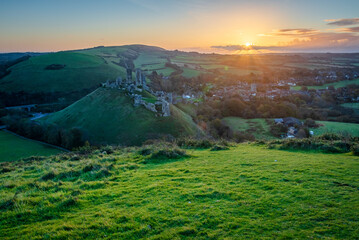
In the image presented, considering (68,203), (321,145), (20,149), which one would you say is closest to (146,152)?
(68,203)

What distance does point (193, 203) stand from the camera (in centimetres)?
838

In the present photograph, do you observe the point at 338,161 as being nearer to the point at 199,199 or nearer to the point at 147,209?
the point at 199,199

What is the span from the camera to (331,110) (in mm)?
69938

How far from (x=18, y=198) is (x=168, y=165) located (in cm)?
829

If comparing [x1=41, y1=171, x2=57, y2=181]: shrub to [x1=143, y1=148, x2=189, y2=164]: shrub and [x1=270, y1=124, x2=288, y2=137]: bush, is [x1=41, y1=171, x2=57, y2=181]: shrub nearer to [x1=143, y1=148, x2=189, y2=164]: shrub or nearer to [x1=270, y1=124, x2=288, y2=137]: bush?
[x1=143, y1=148, x2=189, y2=164]: shrub

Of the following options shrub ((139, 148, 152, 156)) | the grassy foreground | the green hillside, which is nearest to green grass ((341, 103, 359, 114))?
the green hillside

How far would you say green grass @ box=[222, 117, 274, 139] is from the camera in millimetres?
53969

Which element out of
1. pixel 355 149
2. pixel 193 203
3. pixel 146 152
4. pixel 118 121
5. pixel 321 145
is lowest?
pixel 118 121

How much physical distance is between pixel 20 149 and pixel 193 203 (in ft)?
149

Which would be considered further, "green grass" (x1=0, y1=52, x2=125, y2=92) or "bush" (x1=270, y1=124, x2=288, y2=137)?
"green grass" (x1=0, y1=52, x2=125, y2=92)

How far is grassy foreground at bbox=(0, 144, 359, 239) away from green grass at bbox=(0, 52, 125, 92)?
107 meters

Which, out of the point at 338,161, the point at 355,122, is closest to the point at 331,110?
the point at 355,122

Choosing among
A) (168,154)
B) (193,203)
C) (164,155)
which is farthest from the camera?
(164,155)

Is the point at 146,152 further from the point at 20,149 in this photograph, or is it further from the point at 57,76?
the point at 57,76
